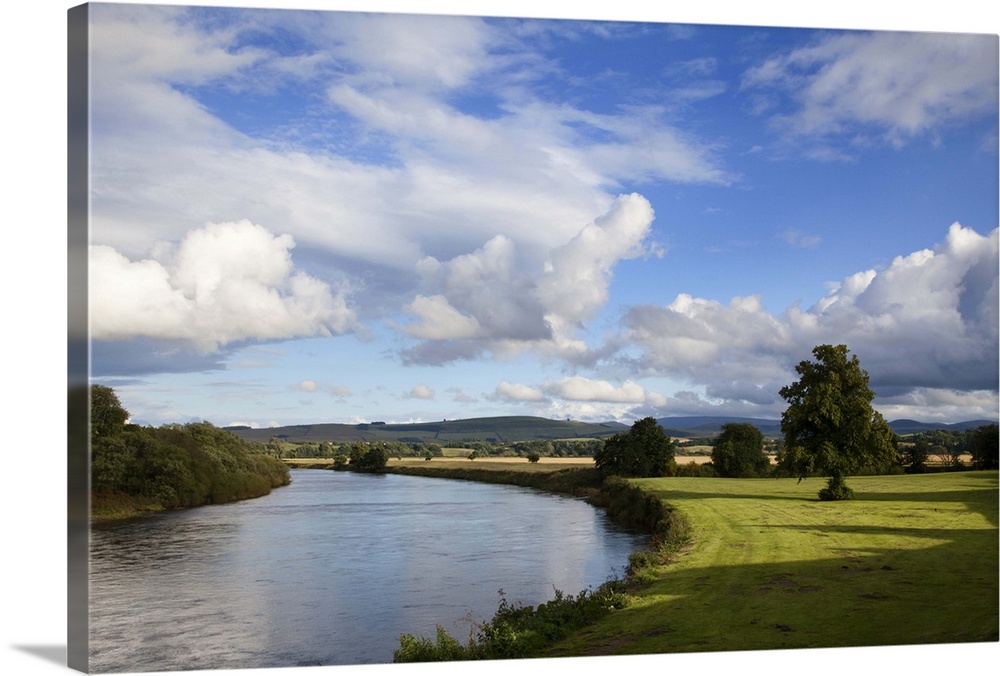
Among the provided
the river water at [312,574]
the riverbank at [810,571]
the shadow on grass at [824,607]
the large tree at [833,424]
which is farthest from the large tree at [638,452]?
the shadow on grass at [824,607]

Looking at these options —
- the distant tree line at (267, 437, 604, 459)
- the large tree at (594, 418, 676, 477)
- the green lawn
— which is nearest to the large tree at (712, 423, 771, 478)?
the green lawn

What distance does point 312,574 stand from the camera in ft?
36.5

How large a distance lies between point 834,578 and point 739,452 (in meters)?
4.21

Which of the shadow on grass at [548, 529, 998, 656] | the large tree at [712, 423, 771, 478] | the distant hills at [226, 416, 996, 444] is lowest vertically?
the shadow on grass at [548, 529, 998, 656]

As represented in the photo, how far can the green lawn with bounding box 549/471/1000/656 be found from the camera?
8.76 m

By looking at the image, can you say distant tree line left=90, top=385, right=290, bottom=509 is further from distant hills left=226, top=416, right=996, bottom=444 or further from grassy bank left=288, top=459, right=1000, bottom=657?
grassy bank left=288, top=459, right=1000, bottom=657

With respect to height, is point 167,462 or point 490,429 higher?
point 490,429

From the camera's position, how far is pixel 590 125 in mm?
10062

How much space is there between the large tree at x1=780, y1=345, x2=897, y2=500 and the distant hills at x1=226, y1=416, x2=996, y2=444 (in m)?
0.61

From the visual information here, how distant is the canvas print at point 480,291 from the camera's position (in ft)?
28.0

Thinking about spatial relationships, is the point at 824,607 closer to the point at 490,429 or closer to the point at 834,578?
the point at 834,578

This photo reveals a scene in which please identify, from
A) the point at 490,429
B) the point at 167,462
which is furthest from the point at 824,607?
the point at 167,462

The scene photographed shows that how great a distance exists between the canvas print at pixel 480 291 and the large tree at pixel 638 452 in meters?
0.21

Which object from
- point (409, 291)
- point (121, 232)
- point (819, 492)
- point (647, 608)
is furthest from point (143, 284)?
point (819, 492)
